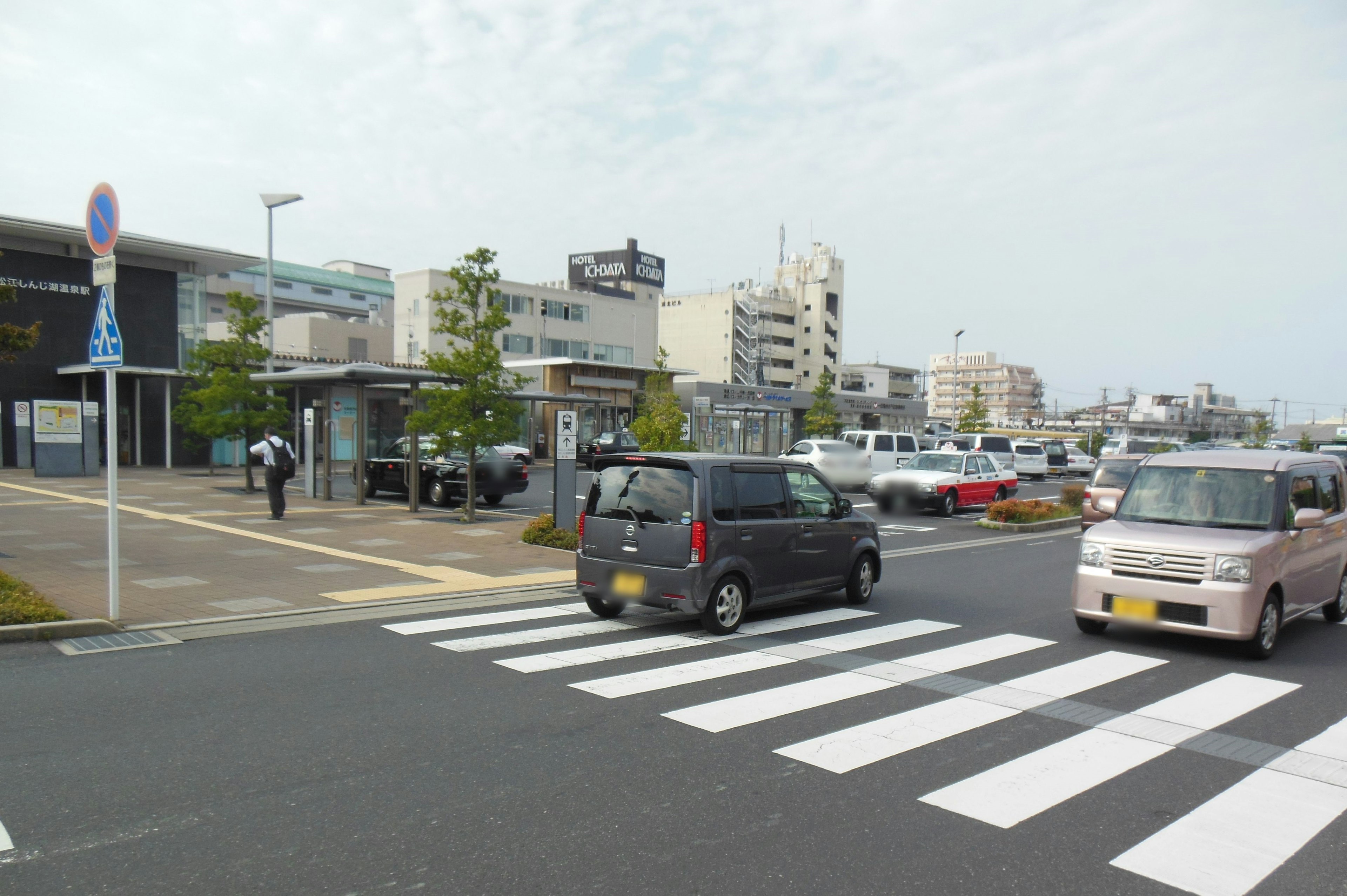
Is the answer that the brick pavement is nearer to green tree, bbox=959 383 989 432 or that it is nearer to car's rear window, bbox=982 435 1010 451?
car's rear window, bbox=982 435 1010 451

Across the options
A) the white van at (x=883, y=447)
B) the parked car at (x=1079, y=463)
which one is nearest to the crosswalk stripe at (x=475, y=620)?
the white van at (x=883, y=447)

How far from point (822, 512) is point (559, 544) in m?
5.67

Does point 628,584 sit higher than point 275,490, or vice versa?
point 275,490

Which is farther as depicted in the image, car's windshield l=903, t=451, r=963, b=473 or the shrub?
car's windshield l=903, t=451, r=963, b=473

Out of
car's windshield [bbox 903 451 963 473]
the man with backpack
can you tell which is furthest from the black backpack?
car's windshield [bbox 903 451 963 473]

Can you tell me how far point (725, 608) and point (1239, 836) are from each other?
489cm

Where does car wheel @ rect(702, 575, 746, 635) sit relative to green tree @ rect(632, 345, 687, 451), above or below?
below

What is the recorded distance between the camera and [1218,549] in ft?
25.4

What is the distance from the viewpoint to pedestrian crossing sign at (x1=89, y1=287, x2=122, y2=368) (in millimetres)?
8477

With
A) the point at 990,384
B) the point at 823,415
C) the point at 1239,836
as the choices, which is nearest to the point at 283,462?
the point at 1239,836

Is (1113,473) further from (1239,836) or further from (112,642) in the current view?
(112,642)

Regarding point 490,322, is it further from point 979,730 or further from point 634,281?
point 634,281

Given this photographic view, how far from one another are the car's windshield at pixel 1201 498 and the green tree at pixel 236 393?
64.6 feet

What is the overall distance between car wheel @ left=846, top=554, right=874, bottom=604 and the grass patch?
25.2ft
